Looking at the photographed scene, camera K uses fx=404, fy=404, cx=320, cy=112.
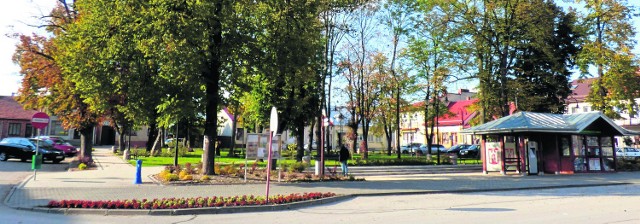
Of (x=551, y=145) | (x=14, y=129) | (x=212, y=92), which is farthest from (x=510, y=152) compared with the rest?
(x=14, y=129)

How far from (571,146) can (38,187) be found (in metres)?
25.8

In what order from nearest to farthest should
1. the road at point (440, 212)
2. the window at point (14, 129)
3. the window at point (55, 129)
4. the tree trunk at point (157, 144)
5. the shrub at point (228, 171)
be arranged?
1. the road at point (440, 212)
2. the shrub at point (228, 171)
3. the tree trunk at point (157, 144)
4. the window at point (14, 129)
5. the window at point (55, 129)

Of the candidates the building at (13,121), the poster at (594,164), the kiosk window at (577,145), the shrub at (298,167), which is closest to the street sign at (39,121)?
the shrub at (298,167)

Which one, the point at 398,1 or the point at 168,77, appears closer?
the point at 168,77

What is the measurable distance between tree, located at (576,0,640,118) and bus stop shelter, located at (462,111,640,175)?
808 centimetres

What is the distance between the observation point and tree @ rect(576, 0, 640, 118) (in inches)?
1168

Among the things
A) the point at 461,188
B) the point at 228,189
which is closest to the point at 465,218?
the point at 461,188

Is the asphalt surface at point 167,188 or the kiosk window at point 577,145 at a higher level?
the kiosk window at point 577,145

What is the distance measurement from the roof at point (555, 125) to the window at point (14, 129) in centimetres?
5902

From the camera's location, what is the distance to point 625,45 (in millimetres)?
30969

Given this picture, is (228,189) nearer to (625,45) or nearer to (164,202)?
(164,202)

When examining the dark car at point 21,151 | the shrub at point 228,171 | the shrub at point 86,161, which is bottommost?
the shrub at point 228,171

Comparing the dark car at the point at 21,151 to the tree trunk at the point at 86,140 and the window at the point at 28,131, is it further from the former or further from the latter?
the window at the point at 28,131

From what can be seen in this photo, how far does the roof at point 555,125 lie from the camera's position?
21578 mm
